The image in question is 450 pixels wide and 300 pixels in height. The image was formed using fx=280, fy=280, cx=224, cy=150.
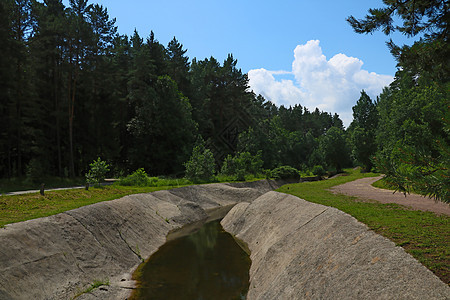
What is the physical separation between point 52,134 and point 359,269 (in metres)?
45.9

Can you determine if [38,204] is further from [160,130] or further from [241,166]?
[160,130]

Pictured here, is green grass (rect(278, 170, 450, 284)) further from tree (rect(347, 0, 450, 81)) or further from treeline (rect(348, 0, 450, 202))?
tree (rect(347, 0, 450, 81))

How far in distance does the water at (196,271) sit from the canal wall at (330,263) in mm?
930

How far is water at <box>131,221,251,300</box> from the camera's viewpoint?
12133 mm

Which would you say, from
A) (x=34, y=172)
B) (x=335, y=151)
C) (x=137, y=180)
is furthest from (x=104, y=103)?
(x=335, y=151)

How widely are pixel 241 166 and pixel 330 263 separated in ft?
126

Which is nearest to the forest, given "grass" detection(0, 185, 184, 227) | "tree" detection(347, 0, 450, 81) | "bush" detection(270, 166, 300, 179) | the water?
"tree" detection(347, 0, 450, 81)

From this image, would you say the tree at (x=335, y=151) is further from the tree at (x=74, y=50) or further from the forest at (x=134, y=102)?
the tree at (x=74, y=50)

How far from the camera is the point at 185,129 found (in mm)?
54344

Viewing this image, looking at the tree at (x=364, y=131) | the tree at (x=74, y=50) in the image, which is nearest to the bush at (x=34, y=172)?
the tree at (x=74, y=50)

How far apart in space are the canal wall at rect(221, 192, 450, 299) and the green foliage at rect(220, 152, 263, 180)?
2769 centimetres

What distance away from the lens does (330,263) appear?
903 cm

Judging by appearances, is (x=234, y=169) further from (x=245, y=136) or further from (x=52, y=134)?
(x=52, y=134)

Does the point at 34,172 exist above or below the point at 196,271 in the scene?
above
